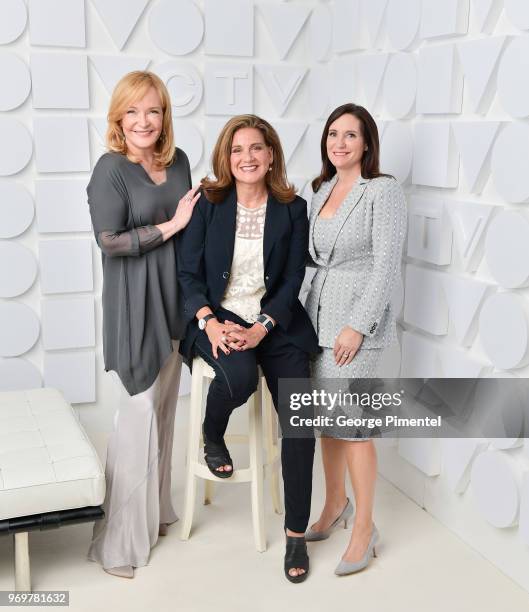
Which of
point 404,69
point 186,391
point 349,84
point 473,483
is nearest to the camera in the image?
point 473,483

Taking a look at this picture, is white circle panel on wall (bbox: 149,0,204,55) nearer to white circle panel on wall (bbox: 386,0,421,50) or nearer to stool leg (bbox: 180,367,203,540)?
white circle panel on wall (bbox: 386,0,421,50)

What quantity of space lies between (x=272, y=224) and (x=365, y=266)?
0.35 m

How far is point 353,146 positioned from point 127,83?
78 centimetres

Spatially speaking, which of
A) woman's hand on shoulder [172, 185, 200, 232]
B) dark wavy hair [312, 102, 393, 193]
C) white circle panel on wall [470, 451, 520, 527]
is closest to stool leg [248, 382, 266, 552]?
woman's hand on shoulder [172, 185, 200, 232]

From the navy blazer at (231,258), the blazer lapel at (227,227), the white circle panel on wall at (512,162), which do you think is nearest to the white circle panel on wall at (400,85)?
the white circle panel on wall at (512,162)

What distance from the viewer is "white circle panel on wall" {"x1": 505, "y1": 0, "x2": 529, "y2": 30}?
8.02 feet

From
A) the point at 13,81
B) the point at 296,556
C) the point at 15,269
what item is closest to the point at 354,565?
the point at 296,556

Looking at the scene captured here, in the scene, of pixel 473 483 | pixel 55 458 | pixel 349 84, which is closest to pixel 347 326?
pixel 473 483

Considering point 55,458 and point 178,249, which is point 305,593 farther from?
point 178,249

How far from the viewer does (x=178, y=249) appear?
2.79m

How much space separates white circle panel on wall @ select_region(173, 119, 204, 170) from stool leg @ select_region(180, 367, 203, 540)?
137 centimetres

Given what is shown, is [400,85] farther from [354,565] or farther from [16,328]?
[16,328]

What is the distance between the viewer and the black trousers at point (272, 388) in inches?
105

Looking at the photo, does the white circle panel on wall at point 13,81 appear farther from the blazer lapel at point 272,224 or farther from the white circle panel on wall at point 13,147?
the blazer lapel at point 272,224
